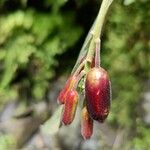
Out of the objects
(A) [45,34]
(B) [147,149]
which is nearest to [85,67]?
(B) [147,149]

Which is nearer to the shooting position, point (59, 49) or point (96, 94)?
point (96, 94)

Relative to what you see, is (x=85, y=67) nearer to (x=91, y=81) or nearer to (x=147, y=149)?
(x=91, y=81)

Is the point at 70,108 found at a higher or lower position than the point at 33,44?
higher

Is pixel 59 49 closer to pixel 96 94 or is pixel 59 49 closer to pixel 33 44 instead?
pixel 33 44

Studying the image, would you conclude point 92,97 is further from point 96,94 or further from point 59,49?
point 59,49

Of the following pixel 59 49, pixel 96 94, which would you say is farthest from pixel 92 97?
pixel 59 49

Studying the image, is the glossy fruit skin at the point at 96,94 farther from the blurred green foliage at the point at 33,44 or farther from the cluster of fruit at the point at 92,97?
the blurred green foliage at the point at 33,44
